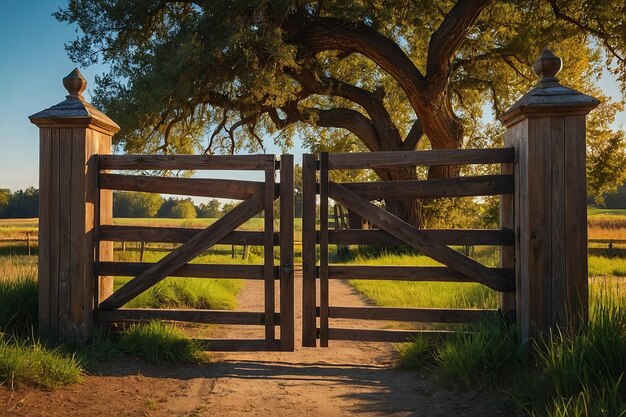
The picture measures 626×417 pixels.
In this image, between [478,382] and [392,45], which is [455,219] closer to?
[392,45]

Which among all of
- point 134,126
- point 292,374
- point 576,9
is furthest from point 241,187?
point 576,9

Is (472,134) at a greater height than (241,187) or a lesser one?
greater

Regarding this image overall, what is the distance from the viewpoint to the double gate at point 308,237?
5.48 m

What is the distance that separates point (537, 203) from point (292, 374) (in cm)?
293

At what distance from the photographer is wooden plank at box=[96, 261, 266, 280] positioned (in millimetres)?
5707

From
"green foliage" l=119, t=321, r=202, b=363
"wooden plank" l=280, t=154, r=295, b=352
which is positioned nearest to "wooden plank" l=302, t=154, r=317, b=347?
"wooden plank" l=280, t=154, r=295, b=352

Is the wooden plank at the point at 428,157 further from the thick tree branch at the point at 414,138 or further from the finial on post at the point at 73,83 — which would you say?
the thick tree branch at the point at 414,138

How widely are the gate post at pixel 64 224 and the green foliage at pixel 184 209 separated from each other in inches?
2545

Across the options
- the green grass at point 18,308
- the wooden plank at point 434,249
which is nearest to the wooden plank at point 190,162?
the wooden plank at point 434,249

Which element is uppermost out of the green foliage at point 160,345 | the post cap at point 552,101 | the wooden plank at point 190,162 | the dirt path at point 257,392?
the post cap at point 552,101

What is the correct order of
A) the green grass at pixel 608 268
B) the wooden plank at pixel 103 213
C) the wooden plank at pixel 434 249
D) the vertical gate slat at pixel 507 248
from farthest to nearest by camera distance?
the green grass at pixel 608 268, the wooden plank at pixel 103 213, the vertical gate slat at pixel 507 248, the wooden plank at pixel 434 249

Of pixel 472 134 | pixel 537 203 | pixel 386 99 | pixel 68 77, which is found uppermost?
pixel 386 99

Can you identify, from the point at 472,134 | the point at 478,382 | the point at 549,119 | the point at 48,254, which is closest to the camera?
the point at 478,382

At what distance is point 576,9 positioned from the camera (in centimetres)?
1481
